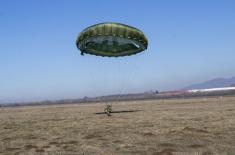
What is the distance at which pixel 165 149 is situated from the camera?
768 inches

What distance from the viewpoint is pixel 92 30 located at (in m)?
30.7

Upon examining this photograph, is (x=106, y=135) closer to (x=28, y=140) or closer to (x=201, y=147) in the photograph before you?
(x=28, y=140)

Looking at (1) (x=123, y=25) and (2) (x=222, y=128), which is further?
(1) (x=123, y=25)

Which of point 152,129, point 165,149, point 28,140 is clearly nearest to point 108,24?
point 152,129

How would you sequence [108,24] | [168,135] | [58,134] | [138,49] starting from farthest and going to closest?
[138,49], [108,24], [58,134], [168,135]

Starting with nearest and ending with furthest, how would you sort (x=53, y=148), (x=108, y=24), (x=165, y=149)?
(x=165, y=149)
(x=53, y=148)
(x=108, y=24)

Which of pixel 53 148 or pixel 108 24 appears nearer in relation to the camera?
pixel 53 148

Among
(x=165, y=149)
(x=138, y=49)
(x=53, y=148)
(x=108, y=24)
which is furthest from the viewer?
(x=138, y=49)

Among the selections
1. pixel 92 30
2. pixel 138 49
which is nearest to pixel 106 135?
pixel 92 30

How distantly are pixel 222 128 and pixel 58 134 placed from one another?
1280 cm

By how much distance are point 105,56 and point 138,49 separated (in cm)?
404

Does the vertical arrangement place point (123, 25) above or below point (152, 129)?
above

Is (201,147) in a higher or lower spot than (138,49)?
lower

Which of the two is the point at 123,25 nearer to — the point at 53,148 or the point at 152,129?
the point at 152,129
